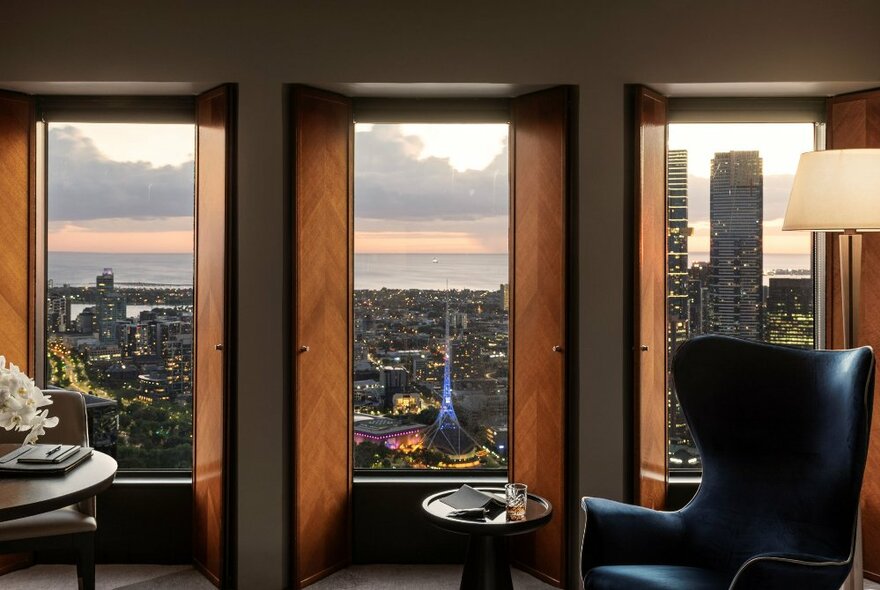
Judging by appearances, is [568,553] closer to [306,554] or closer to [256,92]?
[306,554]

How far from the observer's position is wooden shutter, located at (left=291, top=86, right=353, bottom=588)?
327cm

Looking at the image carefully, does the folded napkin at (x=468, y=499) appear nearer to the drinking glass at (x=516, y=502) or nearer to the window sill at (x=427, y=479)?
the drinking glass at (x=516, y=502)

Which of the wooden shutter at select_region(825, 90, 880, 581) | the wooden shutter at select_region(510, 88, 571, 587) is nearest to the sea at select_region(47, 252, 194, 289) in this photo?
the wooden shutter at select_region(510, 88, 571, 587)

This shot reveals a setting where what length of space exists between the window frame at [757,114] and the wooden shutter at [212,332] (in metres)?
2.06

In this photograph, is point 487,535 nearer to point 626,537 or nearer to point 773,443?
point 626,537

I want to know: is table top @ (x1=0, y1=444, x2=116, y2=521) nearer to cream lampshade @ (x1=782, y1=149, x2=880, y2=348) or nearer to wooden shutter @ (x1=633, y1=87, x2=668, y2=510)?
wooden shutter @ (x1=633, y1=87, x2=668, y2=510)

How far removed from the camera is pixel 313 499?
3.33 metres

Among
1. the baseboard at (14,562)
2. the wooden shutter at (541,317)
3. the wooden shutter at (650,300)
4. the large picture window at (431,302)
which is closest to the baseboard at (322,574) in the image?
the large picture window at (431,302)

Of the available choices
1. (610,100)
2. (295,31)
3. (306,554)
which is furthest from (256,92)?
(306,554)

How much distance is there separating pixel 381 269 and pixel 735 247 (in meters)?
1.77

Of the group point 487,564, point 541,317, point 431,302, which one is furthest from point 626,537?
point 431,302

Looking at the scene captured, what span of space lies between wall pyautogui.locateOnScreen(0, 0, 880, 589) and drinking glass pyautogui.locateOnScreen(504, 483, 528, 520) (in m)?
0.68

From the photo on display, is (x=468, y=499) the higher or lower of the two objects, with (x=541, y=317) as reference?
lower

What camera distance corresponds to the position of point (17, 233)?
339cm
